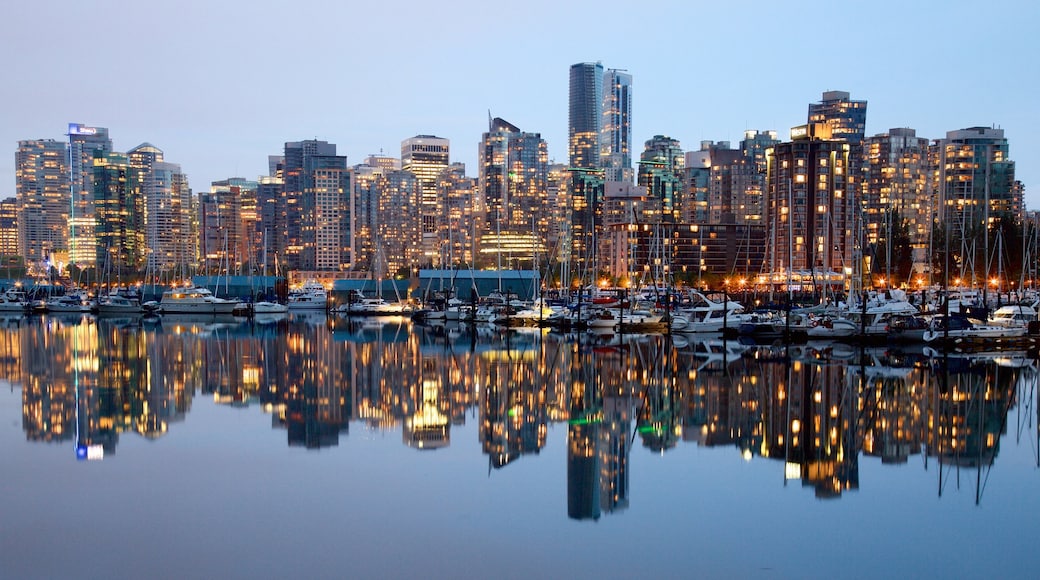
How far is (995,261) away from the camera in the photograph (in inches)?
3716

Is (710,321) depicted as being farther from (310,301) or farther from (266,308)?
(310,301)

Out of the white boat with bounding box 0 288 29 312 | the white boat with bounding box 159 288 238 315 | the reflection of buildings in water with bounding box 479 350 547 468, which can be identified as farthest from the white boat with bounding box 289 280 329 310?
the reflection of buildings in water with bounding box 479 350 547 468

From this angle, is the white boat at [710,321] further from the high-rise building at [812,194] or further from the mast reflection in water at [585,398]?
the high-rise building at [812,194]

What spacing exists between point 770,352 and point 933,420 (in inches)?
807

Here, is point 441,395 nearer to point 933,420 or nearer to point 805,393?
point 805,393

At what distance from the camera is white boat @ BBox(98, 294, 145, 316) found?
9425 cm

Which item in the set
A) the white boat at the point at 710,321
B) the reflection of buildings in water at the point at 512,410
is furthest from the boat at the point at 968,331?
the reflection of buildings in water at the point at 512,410

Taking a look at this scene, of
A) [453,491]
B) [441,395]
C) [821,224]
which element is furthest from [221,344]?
[821,224]

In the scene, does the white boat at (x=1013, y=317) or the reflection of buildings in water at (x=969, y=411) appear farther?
the white boat at (x=1013, y=317)

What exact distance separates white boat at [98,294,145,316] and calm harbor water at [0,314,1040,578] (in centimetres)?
5677

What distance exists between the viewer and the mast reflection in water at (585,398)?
2292cm

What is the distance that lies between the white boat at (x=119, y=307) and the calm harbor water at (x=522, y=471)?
56775 millimetres

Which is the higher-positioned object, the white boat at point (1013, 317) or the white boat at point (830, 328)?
the white boat at point (1013, 317)

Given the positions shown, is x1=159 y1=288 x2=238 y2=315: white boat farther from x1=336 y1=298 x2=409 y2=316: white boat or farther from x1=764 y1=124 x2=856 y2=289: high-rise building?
x1=764 y1=124 x2=856 y2=289: high-rise building
